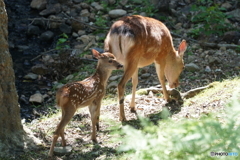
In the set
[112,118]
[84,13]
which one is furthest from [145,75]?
[84,13]

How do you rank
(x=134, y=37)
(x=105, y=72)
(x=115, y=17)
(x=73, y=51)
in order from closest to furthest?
1. (x=105, y=72)
2. (x=134, y=37)
3. (x=73, y=51)
4. (x=115, y=17)

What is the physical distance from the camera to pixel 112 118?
7.32m

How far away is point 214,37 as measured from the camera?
12969 mm

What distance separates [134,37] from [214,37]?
6.53 meters

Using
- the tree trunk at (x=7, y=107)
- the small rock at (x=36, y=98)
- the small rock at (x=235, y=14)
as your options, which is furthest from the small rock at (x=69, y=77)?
the small rock at (x=235, y=14)

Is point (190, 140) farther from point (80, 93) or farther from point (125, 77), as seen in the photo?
point (125, 77)

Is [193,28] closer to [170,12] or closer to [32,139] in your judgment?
[170,12]

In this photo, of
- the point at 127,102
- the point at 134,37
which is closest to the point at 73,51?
the point at 127,102

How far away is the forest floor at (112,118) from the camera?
561 cm

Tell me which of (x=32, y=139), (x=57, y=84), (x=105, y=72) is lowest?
(x=57, y=84)

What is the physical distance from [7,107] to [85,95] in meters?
1.17

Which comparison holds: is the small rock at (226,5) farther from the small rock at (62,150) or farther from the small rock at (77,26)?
the small rock at (62,150)

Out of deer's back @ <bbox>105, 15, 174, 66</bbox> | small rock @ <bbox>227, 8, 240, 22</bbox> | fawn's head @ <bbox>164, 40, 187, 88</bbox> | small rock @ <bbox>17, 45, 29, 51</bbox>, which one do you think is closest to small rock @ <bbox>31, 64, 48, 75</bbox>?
small rock @ <bbox>17, 45, 29, 51</bbox>

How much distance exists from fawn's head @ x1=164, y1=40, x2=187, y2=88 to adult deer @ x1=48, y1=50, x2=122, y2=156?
2.65 m
